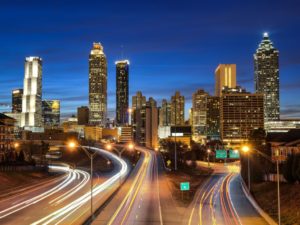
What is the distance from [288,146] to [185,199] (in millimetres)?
33637

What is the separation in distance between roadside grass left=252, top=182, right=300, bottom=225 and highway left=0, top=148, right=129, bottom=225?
2157cm

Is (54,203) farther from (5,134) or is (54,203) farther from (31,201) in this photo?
(5,134)

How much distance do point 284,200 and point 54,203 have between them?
3077cm

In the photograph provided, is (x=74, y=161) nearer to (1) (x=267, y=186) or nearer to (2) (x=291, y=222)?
(1) (x=267, y=186)

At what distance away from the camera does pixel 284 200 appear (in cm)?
5719

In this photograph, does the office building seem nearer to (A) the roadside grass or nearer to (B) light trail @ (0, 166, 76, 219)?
(B) light trail @ (0, 166, 76, 219)

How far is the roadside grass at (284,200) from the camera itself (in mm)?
49984

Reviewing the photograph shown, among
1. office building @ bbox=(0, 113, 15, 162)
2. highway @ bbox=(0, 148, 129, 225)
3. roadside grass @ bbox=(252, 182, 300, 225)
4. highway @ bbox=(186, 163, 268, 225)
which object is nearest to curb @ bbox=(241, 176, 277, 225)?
highway @ bbox=(186, 163, 268, 225)

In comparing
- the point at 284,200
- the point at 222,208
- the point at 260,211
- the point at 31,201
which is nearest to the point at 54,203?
the point at 31,201

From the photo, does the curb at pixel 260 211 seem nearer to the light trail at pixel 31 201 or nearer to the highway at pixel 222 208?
the highway at pixel 222 208

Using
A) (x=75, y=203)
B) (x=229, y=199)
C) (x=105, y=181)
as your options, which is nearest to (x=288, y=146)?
(x=229, y=199)

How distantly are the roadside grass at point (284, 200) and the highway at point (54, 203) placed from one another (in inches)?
849

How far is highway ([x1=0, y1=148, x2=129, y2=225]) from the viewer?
5228 centimetres

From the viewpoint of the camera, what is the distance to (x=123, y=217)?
176 ft
